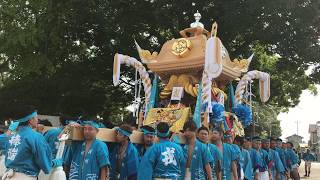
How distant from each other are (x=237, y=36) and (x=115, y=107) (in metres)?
7.86

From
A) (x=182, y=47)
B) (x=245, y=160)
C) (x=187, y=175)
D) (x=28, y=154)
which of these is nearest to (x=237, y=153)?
(x=245, y=160)

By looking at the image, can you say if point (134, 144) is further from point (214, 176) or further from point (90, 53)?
point (90, 53)

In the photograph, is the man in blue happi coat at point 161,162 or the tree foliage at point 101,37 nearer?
the man in blue happi coat at point 161,162

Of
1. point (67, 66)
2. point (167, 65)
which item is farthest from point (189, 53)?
point (67, 66)

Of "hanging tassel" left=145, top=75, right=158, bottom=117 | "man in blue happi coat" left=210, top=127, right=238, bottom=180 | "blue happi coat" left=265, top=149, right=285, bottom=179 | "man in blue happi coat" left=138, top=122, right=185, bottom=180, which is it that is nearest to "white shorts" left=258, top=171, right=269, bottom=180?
"blue happi coat" left=265, top=149, right=285, bottom=179

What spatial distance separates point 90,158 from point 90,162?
0.16 feet

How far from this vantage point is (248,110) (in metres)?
12.1

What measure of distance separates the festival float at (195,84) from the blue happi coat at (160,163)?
460 centimetres

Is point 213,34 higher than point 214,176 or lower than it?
higher

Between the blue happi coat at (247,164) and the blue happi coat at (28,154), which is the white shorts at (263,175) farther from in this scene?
the blue happi coat at (28,154)

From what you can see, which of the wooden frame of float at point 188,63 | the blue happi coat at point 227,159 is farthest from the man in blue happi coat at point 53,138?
the wooden frame of float at point 188,63

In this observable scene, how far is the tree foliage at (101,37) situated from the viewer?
17.3m

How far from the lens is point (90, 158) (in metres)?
5.53

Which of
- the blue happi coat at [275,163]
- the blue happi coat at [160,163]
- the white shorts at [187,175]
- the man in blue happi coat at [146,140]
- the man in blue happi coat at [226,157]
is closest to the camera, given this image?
the blue happi coat at [160,163]
